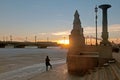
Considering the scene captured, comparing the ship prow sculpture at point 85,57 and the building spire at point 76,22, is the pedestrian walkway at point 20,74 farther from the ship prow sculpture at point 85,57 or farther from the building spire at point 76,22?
the building spire at point 76,22

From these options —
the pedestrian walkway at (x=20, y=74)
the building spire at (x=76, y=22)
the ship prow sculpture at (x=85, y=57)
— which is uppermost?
the building spire at (x=76, y=22)

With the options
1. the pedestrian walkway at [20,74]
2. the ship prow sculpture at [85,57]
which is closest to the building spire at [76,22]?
the ship prow sculpture at [85,57]

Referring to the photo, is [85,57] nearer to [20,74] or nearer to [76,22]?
[76,22]

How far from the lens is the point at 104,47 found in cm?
2105

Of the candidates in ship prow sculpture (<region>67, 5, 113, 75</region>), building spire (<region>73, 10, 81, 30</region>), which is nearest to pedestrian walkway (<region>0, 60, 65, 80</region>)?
ship prow sculpture (<region>67, 5, 113, 75</region>)

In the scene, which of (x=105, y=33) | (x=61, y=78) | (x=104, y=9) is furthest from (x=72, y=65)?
(x=104, y=9)

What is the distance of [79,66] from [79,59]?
655 millimetres

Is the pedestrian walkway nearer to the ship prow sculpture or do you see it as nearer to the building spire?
the ship prow sculpture

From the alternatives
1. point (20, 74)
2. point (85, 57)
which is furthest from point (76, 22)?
point (20, 74)

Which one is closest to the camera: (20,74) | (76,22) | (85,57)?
(85,57)

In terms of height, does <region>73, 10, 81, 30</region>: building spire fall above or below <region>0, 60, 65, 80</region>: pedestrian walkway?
above

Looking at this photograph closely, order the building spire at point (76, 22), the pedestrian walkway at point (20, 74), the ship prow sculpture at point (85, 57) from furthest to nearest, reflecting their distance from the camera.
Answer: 1. the building spire at point (76, 22)
2. the pedestrian walkway at point (20, 74)
3. the ship prow sculpture at point (85, 57)

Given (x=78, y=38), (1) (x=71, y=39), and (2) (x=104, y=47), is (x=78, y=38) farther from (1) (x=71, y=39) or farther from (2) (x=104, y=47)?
(2) (x=104, y=47)

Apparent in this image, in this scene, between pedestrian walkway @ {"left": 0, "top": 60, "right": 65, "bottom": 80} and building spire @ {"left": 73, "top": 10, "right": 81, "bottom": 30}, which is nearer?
pedestrian walkway @ {"left": 0, "top": 60, "right": 65, "bottom": 80}
